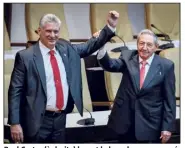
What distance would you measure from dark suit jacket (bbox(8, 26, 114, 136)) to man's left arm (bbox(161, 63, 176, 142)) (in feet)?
1.14

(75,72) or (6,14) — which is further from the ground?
(6,14)

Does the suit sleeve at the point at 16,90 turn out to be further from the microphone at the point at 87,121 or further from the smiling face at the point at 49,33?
the microphone at the point at 87,121

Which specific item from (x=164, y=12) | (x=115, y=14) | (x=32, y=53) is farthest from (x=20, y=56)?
(x=164, y=12)

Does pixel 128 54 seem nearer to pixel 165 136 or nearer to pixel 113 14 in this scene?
pixel 113 14

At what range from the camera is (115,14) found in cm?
360

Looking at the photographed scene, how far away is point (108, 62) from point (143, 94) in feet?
0.75

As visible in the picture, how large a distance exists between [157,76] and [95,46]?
332 mm

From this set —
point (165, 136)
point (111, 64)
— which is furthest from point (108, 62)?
point (165, 136)

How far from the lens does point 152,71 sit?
3588 mm

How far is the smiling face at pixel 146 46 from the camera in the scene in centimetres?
357

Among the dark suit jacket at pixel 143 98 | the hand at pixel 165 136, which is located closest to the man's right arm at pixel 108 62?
the dark suit jacket at pixel 143 98

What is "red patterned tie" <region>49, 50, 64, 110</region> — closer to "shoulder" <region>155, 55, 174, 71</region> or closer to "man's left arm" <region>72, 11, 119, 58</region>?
"man's left arm" <region>72, 11, 119, 58</region>

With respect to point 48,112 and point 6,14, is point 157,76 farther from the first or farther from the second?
point 6,14

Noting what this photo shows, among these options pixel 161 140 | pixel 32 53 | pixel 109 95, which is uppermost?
pixel 32 53
